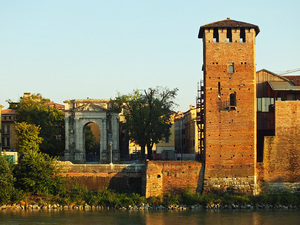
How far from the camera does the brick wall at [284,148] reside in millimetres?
51250

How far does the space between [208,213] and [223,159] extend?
5497 millimetres

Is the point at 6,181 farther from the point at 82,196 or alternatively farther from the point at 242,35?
the point at 242,35

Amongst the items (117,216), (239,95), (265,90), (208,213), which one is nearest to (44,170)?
(117,216)

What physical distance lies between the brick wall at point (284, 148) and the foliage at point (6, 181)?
73.1 feet

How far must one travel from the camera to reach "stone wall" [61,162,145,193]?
5350cm

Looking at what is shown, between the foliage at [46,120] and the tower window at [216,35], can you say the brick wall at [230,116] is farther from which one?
the foliage at [46,120]

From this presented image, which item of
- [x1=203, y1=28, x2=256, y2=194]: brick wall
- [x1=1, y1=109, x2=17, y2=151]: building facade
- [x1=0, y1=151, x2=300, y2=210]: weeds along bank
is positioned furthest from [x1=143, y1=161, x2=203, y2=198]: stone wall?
[x1=1, y1=109, x2=17, y2=151]: building facade

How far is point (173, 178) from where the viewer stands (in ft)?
168

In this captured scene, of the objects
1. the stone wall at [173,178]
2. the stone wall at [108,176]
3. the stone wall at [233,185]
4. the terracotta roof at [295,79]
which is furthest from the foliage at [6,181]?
the terracotta roof at [295,79]

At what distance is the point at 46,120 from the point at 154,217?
29.6 meters

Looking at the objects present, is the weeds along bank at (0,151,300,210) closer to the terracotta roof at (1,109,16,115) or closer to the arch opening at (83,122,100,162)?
the arch opening at (83,122,100,162)

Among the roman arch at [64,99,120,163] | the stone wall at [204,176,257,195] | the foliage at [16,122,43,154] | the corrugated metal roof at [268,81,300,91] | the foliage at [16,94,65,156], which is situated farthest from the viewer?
the foliage at [16,94,65,156]

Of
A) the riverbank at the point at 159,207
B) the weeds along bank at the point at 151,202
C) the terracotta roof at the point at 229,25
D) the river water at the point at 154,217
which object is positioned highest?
the terracotta roof at the point at 229,25

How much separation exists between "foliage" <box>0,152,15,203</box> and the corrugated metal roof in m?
25.0
